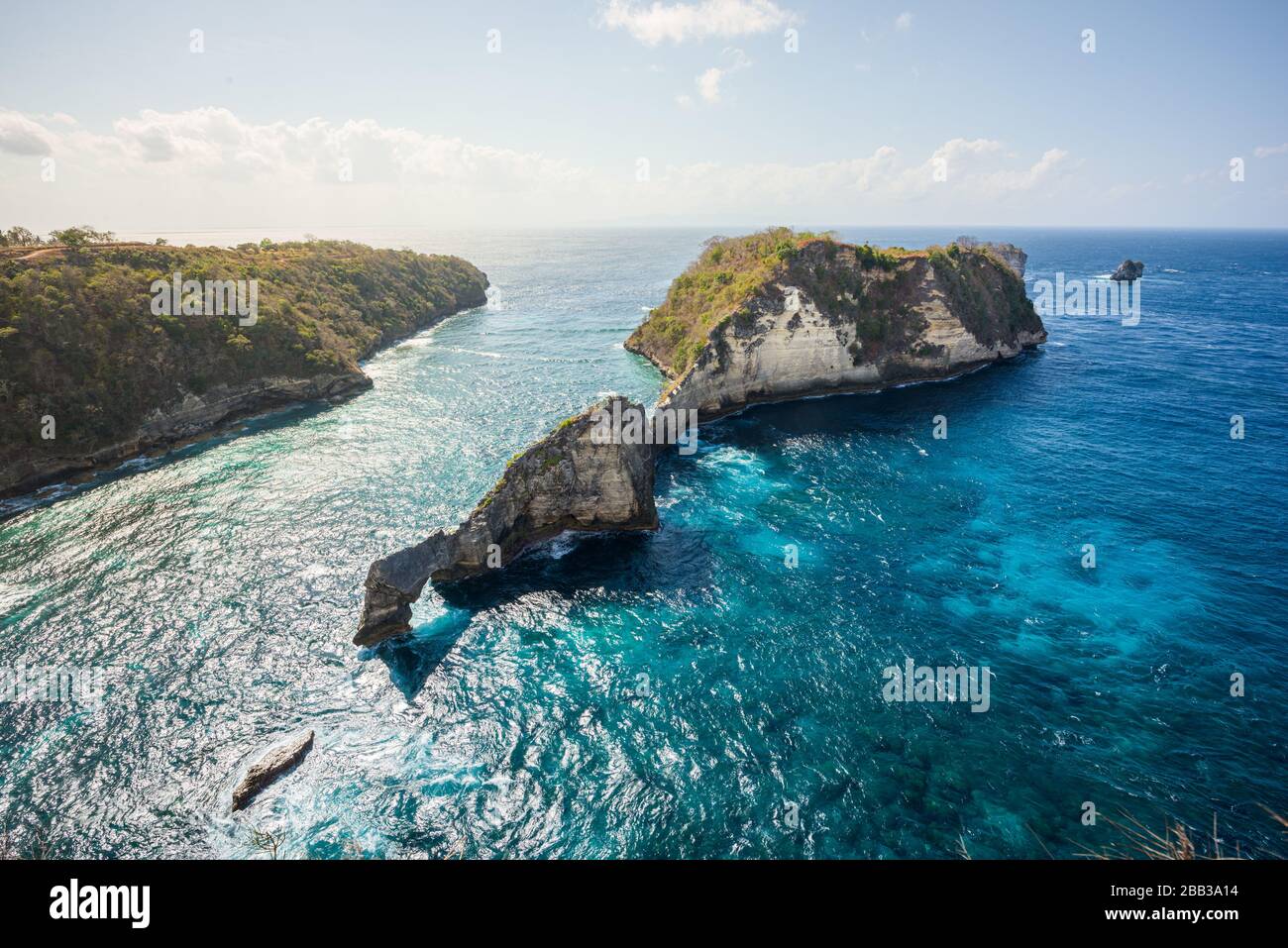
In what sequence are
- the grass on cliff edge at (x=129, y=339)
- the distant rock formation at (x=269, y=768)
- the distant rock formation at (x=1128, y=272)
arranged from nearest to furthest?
the distant rock formation at (x=269, y=768) < the grass on cliff edge at (x=129, y=339) < the distant rock formation at (x=1128, y=272)

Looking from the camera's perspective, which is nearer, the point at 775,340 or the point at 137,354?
the point at 137,354

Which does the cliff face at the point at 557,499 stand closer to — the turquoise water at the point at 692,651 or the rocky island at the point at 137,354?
the turquoise water at the point at 692,651

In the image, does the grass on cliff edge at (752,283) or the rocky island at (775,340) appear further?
the grass on cliff edge at (752,283)

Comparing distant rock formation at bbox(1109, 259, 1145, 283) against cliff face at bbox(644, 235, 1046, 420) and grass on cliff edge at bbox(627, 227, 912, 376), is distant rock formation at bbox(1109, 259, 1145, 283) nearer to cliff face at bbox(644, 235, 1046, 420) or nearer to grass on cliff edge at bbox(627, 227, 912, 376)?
cliff face at bbox(644, 235, 1046, 420)

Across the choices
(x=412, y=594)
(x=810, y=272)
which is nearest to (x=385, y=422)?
(x=412, y=594)

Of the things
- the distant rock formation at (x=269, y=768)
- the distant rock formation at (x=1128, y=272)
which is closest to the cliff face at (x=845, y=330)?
the distant rock formation at (x=269, y=768)

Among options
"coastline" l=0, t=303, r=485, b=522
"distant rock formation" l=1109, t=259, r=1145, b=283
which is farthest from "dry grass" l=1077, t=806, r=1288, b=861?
"distant rock formation" l=1109, t=259, r=1145, b=283

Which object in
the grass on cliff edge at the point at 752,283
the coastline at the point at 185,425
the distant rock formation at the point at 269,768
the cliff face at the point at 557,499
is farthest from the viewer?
the grass on cliff edge at the point at 752,283

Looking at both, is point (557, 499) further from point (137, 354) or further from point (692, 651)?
point (137, 354)

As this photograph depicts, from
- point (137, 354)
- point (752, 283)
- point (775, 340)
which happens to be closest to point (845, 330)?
point (775, 340)
